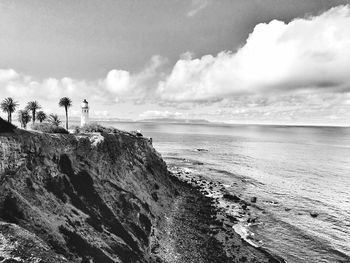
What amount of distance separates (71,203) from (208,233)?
23.2m

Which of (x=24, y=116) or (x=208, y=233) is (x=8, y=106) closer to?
(x=24, y=116)

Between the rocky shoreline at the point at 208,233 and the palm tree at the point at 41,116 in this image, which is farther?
the palm tree at the point at 41,116

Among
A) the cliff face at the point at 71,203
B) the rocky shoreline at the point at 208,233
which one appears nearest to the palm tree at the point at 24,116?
the cliff face at the point at 71,203

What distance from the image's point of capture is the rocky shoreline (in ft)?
105

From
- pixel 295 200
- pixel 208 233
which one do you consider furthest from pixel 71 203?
pixel 295 200

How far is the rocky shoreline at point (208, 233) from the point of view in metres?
32.1

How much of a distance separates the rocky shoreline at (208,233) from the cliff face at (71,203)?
3210mm

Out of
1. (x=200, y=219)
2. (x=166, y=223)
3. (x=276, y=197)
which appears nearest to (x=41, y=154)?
(x=166, y=223)

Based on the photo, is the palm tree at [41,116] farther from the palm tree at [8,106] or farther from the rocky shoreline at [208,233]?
the rocky shoreline at [208,233]

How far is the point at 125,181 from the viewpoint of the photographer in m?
41.6

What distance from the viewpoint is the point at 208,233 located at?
38.2m

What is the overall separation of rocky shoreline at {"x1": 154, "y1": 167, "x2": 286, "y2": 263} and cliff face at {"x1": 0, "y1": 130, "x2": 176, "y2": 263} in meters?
3.21

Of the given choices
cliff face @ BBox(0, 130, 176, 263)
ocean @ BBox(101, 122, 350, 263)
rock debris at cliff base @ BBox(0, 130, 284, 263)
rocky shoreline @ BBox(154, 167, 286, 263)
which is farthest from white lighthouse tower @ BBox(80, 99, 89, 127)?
ocean @ BBox(101, 122, 350, 263)

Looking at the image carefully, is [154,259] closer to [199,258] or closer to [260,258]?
[199,258]
